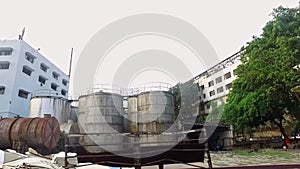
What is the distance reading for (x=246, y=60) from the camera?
1711cm

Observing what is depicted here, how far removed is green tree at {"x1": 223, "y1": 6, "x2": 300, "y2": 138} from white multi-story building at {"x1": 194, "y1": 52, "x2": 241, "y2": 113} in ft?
41.6

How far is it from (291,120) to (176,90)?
609 inches

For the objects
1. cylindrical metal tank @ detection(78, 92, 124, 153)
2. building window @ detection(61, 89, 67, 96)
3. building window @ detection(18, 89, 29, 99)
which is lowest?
cylindrical metal tank @ detection(78, 92, 124, 153)

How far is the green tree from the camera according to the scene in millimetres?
13445

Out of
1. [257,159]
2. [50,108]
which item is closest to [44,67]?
[50,108]

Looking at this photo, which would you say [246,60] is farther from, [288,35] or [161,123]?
[161,123]

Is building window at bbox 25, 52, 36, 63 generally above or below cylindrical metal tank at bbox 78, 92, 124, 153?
above

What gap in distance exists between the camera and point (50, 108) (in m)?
21.5

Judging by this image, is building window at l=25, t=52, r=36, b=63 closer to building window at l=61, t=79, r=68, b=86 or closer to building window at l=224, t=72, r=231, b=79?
building window at l=61, t=79, r=68, b=86

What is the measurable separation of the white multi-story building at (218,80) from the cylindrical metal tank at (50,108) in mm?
19636

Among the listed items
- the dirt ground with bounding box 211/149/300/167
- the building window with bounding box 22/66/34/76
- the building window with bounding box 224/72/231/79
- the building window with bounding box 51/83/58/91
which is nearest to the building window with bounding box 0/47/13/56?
the building window with bounding box 22/66/34/76

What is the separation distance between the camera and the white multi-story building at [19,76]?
71.9ft

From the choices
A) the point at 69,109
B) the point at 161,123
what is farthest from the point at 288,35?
the point at 69,109

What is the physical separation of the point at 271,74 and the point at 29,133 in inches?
558
